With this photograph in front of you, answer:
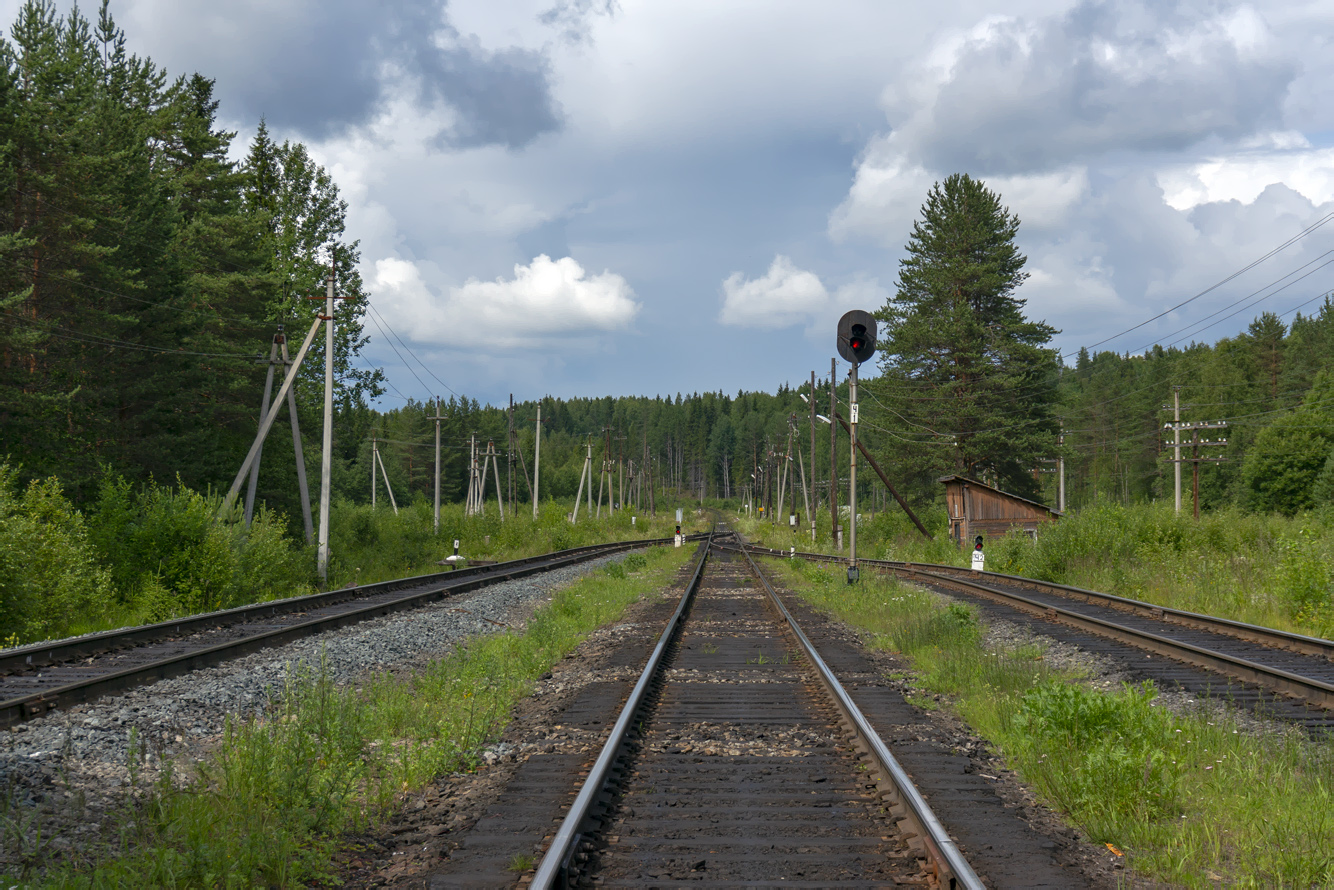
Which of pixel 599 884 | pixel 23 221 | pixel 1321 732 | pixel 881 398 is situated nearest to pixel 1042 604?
pixel 1321 732

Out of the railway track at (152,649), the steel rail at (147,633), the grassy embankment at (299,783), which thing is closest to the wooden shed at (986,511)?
the steel rail at (147,633)

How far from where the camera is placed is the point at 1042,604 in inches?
622

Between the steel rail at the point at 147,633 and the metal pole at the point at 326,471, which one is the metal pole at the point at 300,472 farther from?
the steel rail at the point at 147,633

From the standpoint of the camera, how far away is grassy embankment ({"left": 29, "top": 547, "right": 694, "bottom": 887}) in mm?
4238

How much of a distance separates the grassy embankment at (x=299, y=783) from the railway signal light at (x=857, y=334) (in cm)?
1023

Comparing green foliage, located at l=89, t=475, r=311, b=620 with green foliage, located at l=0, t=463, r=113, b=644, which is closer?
green foliage, located at l=0, t=463, r=113, b=644

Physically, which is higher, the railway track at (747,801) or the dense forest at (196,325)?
the dense forest at (196,325)

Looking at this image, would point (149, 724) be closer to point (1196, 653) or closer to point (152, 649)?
point (152, 649)

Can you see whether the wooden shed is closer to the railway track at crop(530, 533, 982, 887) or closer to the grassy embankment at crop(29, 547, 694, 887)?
the railway track at crop(530, 533, 982, 887)

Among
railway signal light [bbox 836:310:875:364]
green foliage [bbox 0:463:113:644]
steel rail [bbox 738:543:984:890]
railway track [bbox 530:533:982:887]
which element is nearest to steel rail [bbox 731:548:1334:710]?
railway track [bbox 530:533:982:887]

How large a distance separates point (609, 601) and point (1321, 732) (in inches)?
534

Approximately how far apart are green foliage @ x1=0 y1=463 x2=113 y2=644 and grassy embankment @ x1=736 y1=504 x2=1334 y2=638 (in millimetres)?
20666

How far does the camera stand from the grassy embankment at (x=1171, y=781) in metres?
4.38

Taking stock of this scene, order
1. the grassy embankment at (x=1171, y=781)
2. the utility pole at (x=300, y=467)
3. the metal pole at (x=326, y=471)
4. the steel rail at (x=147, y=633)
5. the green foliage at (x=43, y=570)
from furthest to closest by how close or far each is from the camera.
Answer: the utility pole at (x=300, y=467)
the metal pole at (x=326, y=471)
the green foliage at (x=43, y=570)
the steel rail at (x=147, y=633)
the grassy embankment at (x=1171, y=781)
